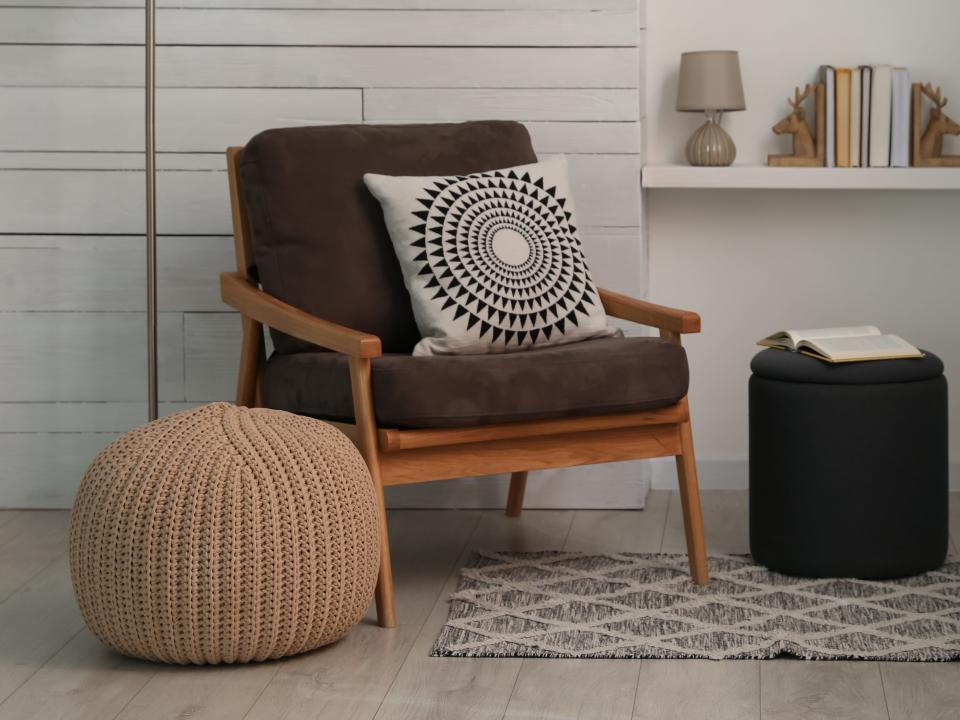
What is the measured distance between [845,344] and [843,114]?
908 mm

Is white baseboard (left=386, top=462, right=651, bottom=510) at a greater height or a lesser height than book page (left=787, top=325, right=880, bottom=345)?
lesser

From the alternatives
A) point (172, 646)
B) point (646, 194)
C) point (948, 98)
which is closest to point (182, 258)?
point (646, 194)

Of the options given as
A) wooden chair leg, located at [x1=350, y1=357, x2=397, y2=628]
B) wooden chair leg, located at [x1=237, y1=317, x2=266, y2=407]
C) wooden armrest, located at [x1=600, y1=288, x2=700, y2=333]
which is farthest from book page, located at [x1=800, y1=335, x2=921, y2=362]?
wooden chair leg, located at [x1=237, y1=317, x2=266, y2=407]

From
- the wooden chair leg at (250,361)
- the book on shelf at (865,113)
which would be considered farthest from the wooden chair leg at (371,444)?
the book on shelf at (865,113)

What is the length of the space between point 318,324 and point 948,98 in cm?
184

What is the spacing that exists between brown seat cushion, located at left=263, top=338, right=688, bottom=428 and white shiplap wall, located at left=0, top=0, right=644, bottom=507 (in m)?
0.79

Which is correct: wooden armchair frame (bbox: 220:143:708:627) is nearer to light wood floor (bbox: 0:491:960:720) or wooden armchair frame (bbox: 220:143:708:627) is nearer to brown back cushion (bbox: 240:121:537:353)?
brown back cushion (bbox: 240:121:537:353)

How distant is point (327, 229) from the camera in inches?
103

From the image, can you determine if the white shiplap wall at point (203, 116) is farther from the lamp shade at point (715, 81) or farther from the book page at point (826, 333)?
the book page at point (826, 333)

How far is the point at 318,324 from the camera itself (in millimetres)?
2344

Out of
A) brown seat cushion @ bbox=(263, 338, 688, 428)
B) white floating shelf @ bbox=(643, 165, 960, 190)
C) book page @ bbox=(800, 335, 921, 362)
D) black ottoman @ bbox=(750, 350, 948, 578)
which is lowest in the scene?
black ottoman @ bbox=(750, 350, 948, 578)

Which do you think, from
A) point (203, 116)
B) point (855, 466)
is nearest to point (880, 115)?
point (855, 466)

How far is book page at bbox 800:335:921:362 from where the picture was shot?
2443mm

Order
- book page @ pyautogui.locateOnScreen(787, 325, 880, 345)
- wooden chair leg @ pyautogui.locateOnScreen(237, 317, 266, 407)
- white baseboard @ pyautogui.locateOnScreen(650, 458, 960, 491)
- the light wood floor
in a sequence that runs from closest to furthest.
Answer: the light wood floor
book page @ pyautogui.locateOnScreen(787, 325, 880, 345)
wooden chair leg @ pyautogui.locateOnScreen(237, 317, 266, 407)
white baseboard @ pyautogui.locateOnScreen(650, 458, 960, 491)
